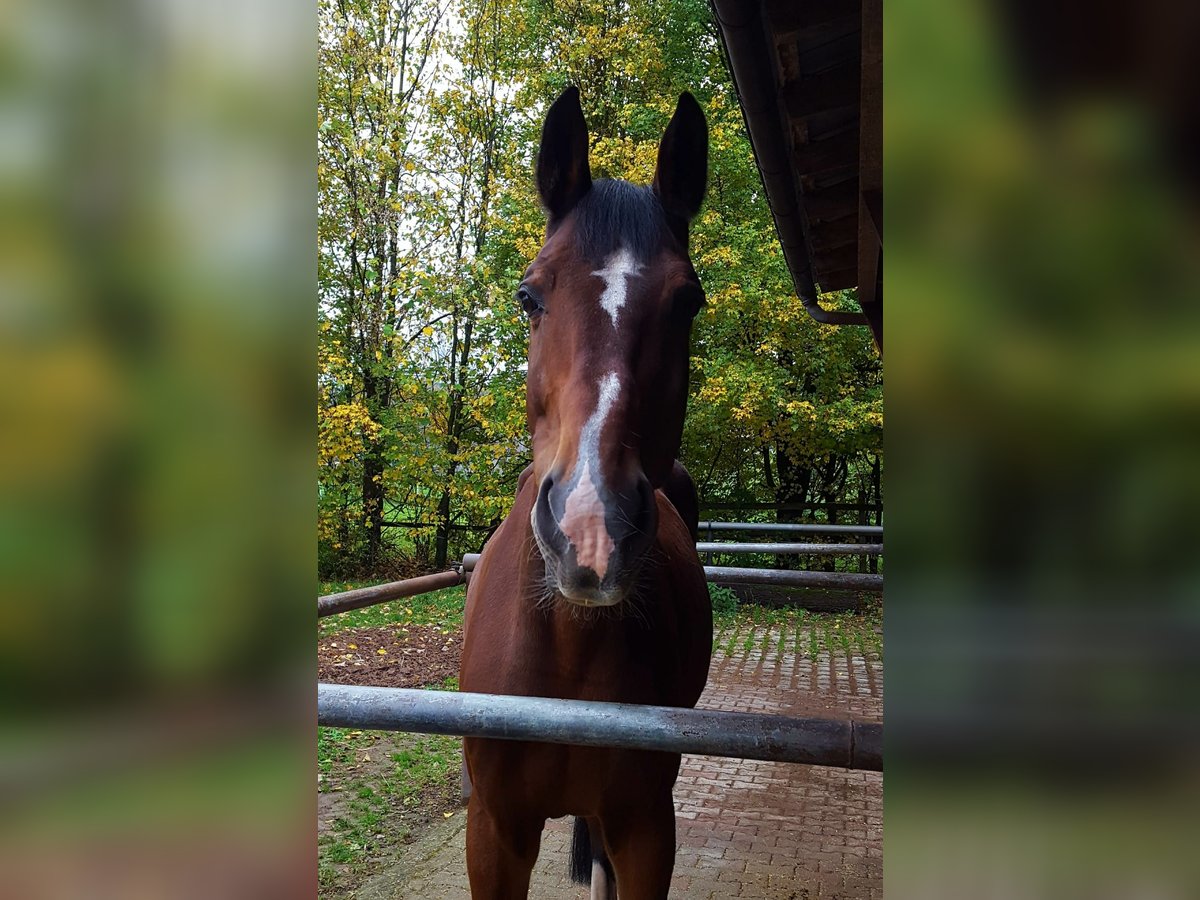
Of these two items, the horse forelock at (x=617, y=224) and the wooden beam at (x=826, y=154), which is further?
the wooden beam at (x=826, y=154)

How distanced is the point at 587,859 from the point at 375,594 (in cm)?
133

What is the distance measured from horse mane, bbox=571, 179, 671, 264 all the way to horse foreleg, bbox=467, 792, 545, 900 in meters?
1.43

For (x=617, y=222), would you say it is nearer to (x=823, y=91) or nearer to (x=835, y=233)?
(x=823, y=91)

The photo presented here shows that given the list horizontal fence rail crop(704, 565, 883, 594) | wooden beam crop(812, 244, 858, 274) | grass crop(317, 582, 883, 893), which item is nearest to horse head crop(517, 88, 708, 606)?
grass crop(317, 582, 883, 893)

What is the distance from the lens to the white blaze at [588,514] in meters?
1.27

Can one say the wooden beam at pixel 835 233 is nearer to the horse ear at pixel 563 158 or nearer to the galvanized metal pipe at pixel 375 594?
the horse ear at pixel 563 158

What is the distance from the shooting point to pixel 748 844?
3914 millimetres

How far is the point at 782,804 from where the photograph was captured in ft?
14.6

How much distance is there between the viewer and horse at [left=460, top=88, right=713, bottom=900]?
53.9 inches

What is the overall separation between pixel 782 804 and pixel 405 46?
32.7ft

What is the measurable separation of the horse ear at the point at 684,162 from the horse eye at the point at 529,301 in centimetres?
47
